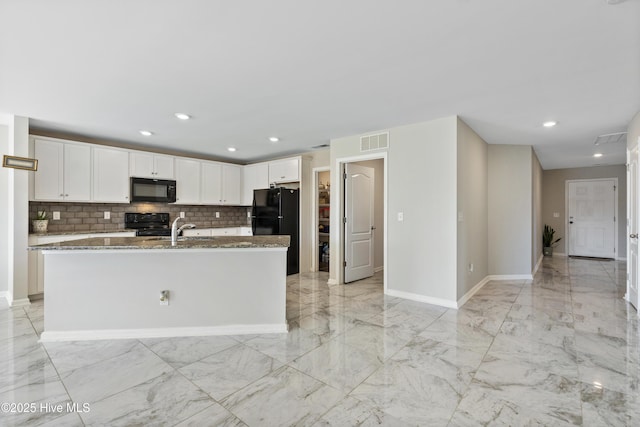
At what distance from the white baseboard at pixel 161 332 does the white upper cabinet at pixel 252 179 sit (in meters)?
3.60

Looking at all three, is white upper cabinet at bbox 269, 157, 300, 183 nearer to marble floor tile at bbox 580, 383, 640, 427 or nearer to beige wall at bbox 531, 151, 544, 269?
beige wall at bbox 531, 151, 544, 269

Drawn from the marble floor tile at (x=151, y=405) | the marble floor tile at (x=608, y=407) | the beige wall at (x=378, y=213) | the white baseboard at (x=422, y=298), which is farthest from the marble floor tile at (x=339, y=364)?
the beige wall at (x=378, y=213)

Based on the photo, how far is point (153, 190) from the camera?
5.24m

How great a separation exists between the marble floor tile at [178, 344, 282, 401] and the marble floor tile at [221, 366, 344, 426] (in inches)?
3.3

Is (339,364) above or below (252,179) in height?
below

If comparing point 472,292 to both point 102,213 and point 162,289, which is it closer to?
point 162,289

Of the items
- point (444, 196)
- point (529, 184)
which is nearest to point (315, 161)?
point (444, 196)

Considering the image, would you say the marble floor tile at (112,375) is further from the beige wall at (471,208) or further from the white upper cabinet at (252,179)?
the white upper cabinet at (252,179)

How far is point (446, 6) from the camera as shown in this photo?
1710mm

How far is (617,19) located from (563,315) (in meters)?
2.97

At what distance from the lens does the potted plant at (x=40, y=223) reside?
418cm

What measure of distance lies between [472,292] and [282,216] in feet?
10.5

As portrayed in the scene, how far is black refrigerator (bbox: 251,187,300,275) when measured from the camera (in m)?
5.39

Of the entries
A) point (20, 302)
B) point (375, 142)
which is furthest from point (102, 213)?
point (375, 142)
